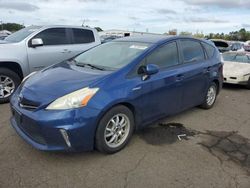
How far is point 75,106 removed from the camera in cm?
339

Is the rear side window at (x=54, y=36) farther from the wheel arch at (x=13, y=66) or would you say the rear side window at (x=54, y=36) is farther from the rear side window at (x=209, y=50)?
the rear side window at (x=209, y=50)

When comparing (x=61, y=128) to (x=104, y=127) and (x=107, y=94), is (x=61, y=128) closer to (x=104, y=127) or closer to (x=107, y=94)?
(x=104, y=127)

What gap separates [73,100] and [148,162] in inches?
49.5

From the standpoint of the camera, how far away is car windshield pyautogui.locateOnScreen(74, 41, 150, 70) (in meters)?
4.28

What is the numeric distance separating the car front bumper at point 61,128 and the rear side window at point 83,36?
184 inches

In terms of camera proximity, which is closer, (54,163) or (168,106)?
(54,163)

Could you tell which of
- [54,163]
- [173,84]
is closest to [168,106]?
[173,84]

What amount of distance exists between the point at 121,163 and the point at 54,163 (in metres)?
0.84

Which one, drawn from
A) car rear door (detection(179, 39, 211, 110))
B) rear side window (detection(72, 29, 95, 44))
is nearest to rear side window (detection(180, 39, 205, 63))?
car rear door (detection(179, 39, 211, 110))

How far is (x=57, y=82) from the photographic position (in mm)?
3801

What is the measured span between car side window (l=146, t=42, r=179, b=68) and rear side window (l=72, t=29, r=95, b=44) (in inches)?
147

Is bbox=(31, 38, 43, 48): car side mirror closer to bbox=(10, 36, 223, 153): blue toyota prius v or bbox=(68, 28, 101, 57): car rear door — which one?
bbox=(68, 28, 101, 57): car rear door

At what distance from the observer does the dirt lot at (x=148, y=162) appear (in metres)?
3.29

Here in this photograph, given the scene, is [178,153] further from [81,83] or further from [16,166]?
[16,166]
